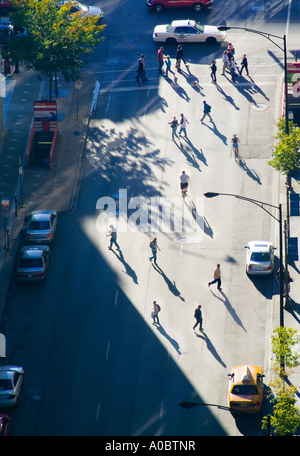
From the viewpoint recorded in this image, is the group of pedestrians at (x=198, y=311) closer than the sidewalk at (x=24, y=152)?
Yes

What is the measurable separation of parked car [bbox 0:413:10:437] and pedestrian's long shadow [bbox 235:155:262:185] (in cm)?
2341

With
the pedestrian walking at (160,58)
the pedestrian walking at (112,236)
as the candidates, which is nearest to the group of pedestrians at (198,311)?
the pedestrian walking at (112,236)

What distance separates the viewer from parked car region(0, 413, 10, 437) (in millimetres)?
55019

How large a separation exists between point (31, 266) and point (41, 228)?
11.4 feet

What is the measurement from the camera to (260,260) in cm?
6500

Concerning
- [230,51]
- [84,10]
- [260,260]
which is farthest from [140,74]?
[260,260]

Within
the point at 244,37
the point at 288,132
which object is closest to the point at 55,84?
the point at 244,37

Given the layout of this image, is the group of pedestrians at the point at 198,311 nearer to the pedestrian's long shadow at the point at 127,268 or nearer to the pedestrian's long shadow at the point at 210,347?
the pedestrian's long shadow at the point at 210,347

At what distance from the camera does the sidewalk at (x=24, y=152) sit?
70.8 metres

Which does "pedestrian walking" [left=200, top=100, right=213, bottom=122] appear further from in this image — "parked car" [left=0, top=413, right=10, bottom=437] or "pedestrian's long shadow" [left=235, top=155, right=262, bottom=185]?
"parked car" [left=0, top=413, right=10, bottom=437]

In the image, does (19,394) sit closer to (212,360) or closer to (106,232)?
(212,360)

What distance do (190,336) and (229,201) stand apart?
11931 mm

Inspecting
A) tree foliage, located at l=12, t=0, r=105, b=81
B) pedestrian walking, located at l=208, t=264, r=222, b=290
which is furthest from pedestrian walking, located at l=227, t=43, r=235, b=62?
pedestrian walking, located at l=208, t=264, r=222, b=290

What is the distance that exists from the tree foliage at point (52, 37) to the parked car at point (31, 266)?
16.6m
